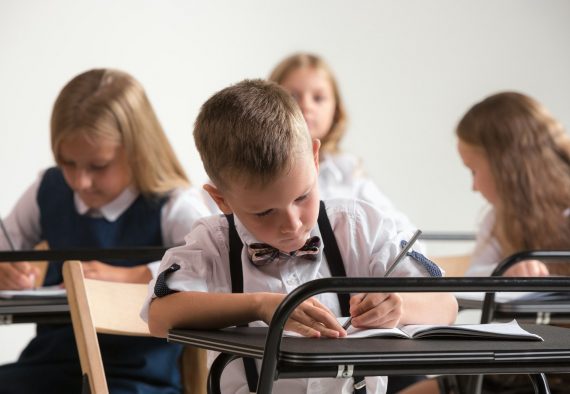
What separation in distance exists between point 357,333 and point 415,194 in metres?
3.53

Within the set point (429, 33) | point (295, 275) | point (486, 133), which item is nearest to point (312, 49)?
point (429, 33)

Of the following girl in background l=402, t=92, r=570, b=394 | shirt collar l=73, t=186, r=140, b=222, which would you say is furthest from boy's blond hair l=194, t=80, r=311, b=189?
girl in background l=402, t=92, r=570, b=394

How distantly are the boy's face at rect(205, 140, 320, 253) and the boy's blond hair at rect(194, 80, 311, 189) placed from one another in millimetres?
14

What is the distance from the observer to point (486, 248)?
9.48ft

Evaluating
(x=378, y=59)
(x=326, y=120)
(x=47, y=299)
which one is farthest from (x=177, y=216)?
(x=378, y=59)

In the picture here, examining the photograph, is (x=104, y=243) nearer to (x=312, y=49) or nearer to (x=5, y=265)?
(x=5, y=265)

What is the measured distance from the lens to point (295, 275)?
1.60 metres

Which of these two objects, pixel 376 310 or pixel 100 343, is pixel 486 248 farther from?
pixel 376 310

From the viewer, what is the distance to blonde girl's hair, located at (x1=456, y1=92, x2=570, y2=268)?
275cm

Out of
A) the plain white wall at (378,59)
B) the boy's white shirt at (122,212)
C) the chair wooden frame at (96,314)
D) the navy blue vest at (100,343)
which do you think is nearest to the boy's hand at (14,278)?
the navy blue vest at (100,343)

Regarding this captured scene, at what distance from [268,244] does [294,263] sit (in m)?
0.07

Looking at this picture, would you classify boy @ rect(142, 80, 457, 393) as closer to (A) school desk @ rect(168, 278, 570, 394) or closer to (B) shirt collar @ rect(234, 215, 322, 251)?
(B) shirt collar @ rect(234, 215, 322, 251)

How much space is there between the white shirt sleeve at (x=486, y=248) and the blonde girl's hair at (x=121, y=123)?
0.82 m

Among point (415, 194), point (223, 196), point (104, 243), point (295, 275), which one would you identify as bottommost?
point (415, 194)
